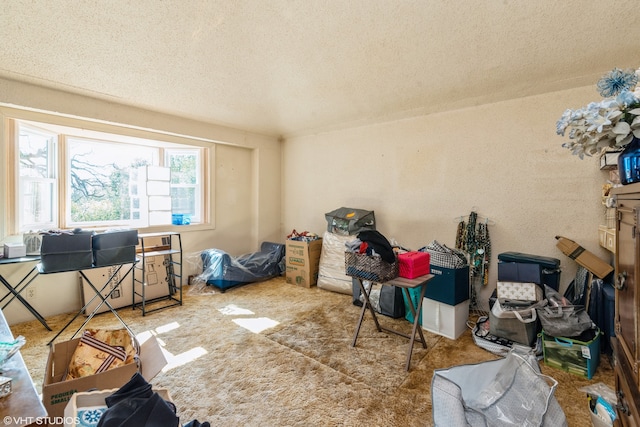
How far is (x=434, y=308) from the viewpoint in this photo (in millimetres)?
2852

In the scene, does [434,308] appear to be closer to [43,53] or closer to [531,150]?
[531,150]

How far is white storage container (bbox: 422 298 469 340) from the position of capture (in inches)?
107

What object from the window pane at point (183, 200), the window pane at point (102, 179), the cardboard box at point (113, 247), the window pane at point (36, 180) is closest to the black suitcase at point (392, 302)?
the cardboard box at point (113, 247)

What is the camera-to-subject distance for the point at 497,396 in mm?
1631

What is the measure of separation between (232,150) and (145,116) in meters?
1.47

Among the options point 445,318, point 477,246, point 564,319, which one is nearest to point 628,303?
point 564,319

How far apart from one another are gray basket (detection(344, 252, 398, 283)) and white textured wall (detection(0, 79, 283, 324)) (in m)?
3.02

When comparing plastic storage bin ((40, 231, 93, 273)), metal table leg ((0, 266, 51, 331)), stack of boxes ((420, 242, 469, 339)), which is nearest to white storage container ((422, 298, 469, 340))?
stack of boxes ((420, 242, 469, 339))

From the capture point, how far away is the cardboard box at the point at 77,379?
1.27m

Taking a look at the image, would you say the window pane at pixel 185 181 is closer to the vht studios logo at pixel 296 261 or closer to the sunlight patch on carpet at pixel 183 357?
the vht studios logo at pixel 296 261

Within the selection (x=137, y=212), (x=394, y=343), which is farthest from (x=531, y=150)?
(x=137, y=212)

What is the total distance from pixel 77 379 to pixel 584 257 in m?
3.73

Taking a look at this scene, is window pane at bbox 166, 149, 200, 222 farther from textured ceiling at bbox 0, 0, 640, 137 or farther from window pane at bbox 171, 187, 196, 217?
textured ceiling at bbox 0, 0, 640, 137

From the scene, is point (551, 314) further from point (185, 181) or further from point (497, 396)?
point (185, 181)
